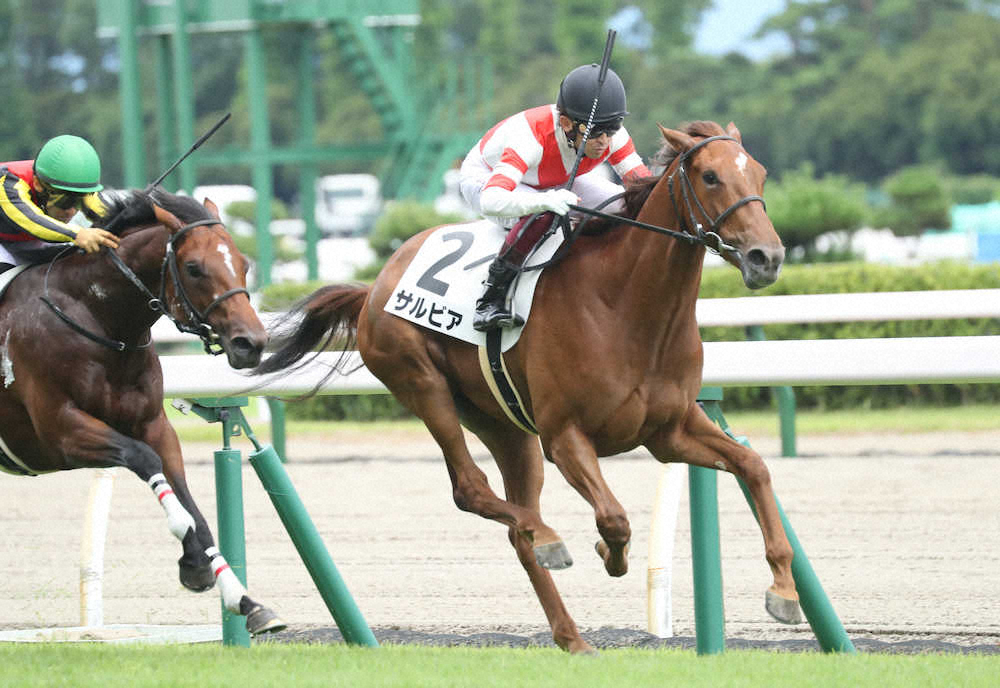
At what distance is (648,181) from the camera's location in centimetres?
480

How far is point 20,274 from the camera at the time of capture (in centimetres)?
532

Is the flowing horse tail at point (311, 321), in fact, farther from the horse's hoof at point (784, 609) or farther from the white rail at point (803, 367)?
the horse's hoof at point (784, 609)

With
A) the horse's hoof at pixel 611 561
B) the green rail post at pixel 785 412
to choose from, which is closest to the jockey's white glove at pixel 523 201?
the horse's hoof at pixel 611 561

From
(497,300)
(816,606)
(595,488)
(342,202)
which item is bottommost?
(342,202)

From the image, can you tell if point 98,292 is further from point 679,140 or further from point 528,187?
point 679,140

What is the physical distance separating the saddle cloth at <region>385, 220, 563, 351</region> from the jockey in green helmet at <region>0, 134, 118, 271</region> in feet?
3.22

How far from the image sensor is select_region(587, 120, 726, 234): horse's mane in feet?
15.1

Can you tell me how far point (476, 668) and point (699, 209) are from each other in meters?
1.43

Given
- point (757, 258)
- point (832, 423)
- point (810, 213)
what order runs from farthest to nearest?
1. point (810, 213)
2. point (832, 423)
3. point (757, 258)

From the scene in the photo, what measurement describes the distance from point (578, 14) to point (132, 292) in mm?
45574

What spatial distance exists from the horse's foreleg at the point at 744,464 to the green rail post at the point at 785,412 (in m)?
4.30

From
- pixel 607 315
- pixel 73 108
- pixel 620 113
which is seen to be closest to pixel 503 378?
pixel 607 315

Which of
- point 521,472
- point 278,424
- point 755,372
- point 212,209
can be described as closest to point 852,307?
point 755,372

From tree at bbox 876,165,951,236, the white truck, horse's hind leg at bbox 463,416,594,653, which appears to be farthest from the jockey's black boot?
the white truck
